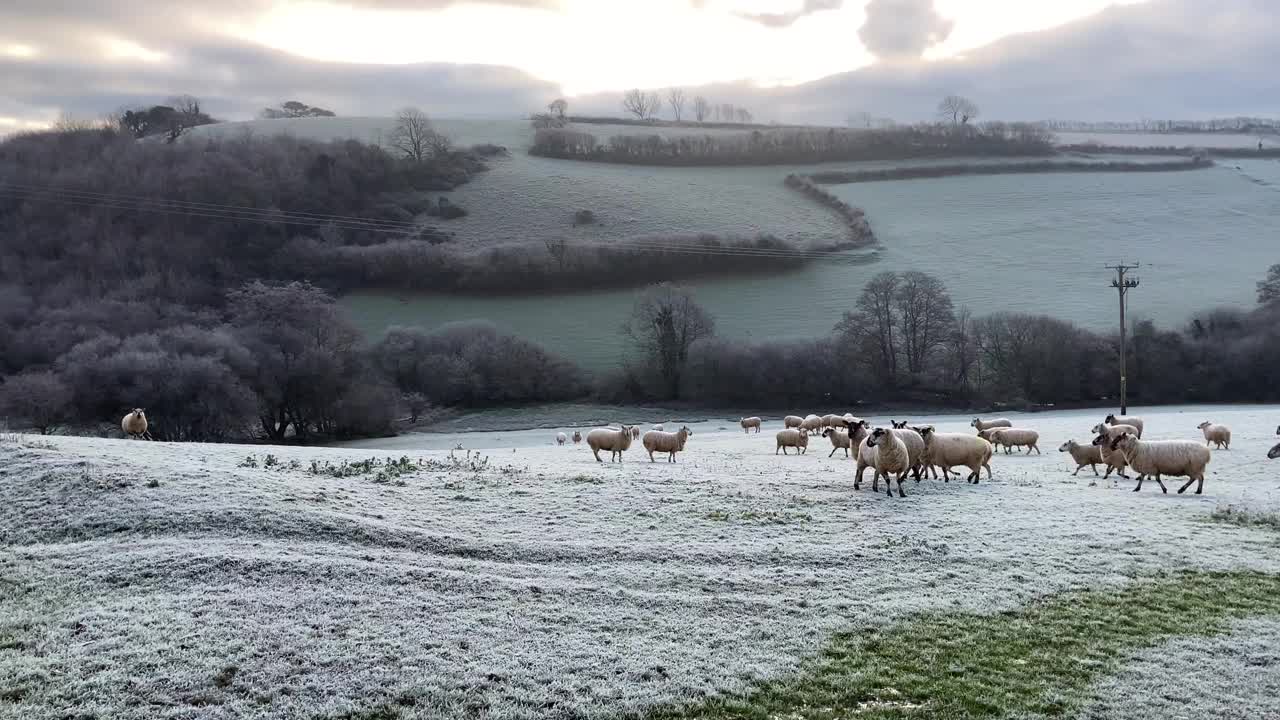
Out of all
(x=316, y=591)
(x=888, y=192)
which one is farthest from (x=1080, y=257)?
(x=316, y=591)

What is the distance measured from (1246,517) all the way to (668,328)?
239ft

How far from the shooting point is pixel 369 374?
75062 mm


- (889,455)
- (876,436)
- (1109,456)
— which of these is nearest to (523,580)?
(876,436)

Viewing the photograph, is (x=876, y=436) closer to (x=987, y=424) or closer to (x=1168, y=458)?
(x=1168, y=458)

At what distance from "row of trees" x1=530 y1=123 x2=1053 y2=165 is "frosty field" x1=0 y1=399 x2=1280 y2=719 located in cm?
13379

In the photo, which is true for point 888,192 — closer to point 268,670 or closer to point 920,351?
point 920,351

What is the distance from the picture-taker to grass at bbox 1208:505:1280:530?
20680 mm

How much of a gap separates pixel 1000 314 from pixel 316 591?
3533 inches

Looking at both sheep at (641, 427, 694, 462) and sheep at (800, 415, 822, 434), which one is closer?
sheep at (641, 427, 694, 462)

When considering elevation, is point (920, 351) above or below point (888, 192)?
below

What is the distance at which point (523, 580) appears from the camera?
15586 mm

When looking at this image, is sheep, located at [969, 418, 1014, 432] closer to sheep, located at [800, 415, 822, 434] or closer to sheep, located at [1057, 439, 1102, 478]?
sheep, located at [800, 415, 822, 434]

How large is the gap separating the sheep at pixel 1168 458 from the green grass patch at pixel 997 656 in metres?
9.18

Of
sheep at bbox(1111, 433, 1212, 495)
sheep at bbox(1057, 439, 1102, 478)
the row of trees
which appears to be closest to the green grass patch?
sheep at bbox(1111, 433, 1212, 495)
